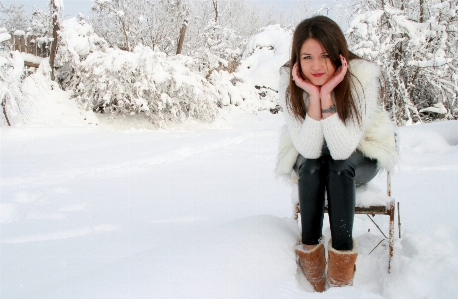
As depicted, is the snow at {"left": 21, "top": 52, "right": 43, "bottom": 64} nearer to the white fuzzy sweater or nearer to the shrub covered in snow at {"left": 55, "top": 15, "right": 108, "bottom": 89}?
the shrub covered in snow at {"left": 55, "top": 15, "right": 108, "bottom": 89}

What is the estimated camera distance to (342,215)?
1.39m

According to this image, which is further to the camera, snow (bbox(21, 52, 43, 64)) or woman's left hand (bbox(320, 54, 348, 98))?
snow (bbox(21, 52, 43, 64))

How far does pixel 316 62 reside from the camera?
151cm

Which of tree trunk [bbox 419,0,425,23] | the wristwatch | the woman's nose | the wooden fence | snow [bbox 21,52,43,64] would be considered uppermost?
tree trunk [bbox 419,0,425,23]

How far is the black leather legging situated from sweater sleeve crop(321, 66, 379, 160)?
49 mm

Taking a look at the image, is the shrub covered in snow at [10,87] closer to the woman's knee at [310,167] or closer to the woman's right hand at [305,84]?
the woman's right hand at [305,84]

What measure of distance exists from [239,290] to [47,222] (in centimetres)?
177

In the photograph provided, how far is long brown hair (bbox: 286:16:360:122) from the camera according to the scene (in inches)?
57.8

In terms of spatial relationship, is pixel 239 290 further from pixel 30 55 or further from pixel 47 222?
pixel 30 55

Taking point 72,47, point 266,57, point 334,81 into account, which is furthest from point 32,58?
point 266,57

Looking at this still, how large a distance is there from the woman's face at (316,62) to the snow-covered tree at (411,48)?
5.37m

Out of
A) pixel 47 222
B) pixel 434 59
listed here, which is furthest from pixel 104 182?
pixel 434 59

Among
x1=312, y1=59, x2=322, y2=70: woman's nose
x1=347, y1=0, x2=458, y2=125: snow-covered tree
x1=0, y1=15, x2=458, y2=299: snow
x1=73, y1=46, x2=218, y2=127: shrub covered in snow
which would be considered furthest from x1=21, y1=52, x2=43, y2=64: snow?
x1=312, y1=59, x2=322, y2=70: woman's nose

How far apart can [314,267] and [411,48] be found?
7.04 meters
